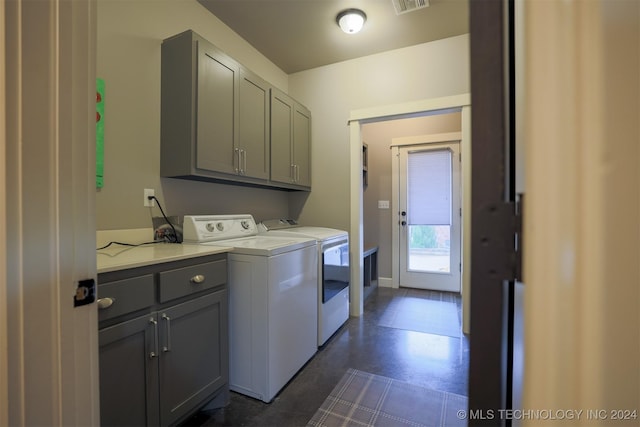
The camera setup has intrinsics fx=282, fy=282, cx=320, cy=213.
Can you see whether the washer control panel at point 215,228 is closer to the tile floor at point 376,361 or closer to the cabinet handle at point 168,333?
the cabinet handle at point 168,333

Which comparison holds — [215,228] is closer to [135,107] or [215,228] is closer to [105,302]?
[135,107]

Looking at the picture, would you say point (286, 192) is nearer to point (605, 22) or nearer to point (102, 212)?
point (102, 212)

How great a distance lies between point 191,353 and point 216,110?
1.52 metres

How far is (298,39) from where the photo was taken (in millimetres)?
2588

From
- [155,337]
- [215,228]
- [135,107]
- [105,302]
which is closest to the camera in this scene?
[105,302]

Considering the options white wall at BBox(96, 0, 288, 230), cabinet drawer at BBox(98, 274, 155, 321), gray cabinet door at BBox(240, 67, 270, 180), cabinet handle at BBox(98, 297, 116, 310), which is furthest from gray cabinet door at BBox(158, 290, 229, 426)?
gray cabinet door at BBox(240, 67, 270, 180)

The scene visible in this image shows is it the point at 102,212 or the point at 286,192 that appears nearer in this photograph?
the point at 102,212

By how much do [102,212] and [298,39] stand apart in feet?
7.04

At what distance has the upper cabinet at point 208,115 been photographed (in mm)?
1802

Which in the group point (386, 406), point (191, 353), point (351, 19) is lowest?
point (386, 406)

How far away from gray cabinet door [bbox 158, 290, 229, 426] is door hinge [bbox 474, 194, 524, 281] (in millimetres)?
1296

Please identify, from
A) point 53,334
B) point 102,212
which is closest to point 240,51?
point 102,212

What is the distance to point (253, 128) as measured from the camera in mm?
2311

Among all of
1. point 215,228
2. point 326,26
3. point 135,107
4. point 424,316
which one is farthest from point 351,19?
point 424,316
